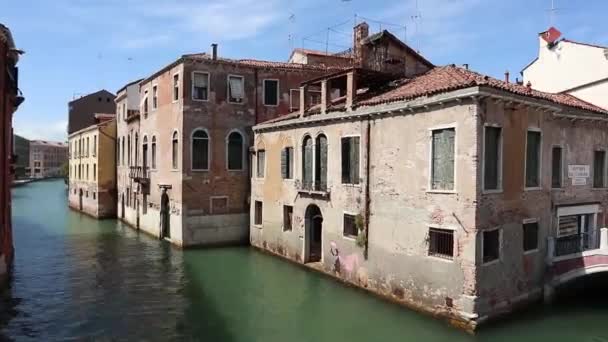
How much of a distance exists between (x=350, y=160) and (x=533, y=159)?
4914 mm

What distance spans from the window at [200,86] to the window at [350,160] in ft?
25.4

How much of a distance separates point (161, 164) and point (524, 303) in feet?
52.4

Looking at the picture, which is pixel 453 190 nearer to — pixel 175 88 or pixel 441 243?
pixel 441 243

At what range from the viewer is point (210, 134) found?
19.6 metres

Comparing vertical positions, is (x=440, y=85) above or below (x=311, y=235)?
above

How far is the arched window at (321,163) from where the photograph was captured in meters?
15.3

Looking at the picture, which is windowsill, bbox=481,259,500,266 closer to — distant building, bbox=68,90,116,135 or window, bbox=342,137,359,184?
window, bbox=342,137,359,184

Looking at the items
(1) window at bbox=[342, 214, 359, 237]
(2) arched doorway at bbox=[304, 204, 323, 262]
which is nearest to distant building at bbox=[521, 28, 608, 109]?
(1) window at bbox=[342, 214, 359, 237]

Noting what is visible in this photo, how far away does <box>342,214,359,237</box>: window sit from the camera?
13.9m

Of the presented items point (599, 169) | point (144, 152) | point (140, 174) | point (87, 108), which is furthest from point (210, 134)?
point (87, 108)

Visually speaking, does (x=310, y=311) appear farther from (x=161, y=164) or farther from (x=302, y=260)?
(x=161, y=164)

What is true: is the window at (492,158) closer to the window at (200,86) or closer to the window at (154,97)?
the window at (200,86)

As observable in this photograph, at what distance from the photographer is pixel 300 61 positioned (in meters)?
24.8

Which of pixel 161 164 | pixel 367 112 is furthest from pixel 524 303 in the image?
pixel 161 164
